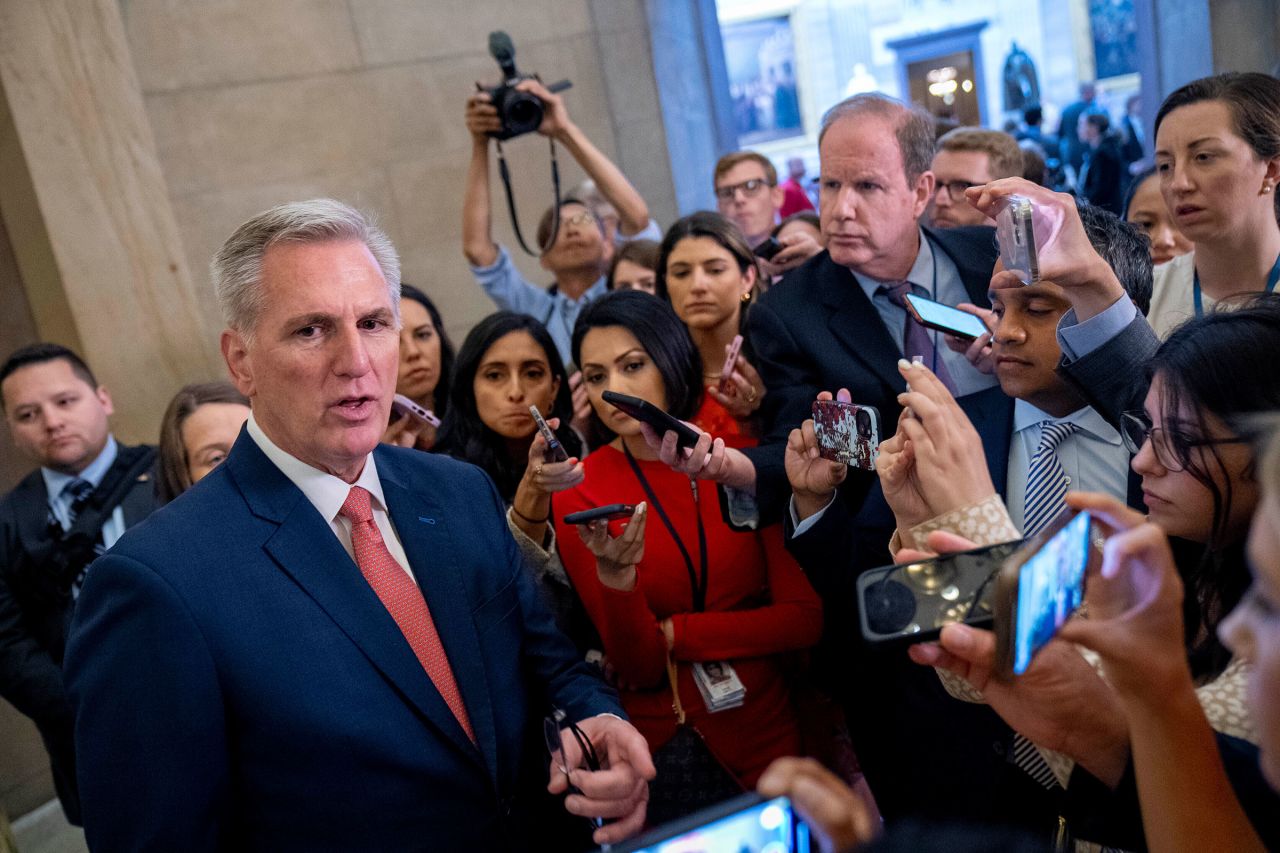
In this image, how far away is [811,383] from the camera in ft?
9.08

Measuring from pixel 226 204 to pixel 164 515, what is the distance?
422cm

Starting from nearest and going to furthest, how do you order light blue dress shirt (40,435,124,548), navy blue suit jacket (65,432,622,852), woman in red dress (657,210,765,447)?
navy blue suit jacket (65,432,622,852) < woman in red dress (657,210,765,447) < light blue dress shirt (40,435,124,548)

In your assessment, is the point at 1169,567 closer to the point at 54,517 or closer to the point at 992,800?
the point at 992,800

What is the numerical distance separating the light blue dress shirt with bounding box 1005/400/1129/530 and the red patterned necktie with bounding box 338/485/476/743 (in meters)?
1.19

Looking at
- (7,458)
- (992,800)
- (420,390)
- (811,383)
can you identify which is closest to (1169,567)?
(992,800)

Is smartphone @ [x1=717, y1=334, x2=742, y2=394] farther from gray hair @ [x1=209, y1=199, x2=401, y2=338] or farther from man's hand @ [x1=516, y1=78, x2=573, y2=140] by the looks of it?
man's hand @ [x1=516, y1=78, x2=573, y2=140]

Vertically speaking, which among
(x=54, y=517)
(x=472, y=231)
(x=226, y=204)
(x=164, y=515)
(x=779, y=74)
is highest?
(x=779, y=74)

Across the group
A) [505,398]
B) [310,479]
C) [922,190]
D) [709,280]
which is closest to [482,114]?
[709,280]

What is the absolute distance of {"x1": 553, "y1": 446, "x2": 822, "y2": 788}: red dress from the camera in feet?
8.34

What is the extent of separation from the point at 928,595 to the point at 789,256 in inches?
109

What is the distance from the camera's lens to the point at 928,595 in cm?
132

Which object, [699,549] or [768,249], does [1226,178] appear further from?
[699,549]

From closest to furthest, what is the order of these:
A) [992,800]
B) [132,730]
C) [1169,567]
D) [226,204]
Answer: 1. [1169,567]
2. [132,730]
3. [992,800]
4. [226,204]

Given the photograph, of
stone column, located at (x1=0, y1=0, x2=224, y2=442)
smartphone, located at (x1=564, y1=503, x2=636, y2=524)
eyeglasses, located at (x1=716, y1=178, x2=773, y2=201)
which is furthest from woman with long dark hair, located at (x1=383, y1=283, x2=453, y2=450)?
stone column, located at (x1=0, y1=0, x2=224, y2=442)
